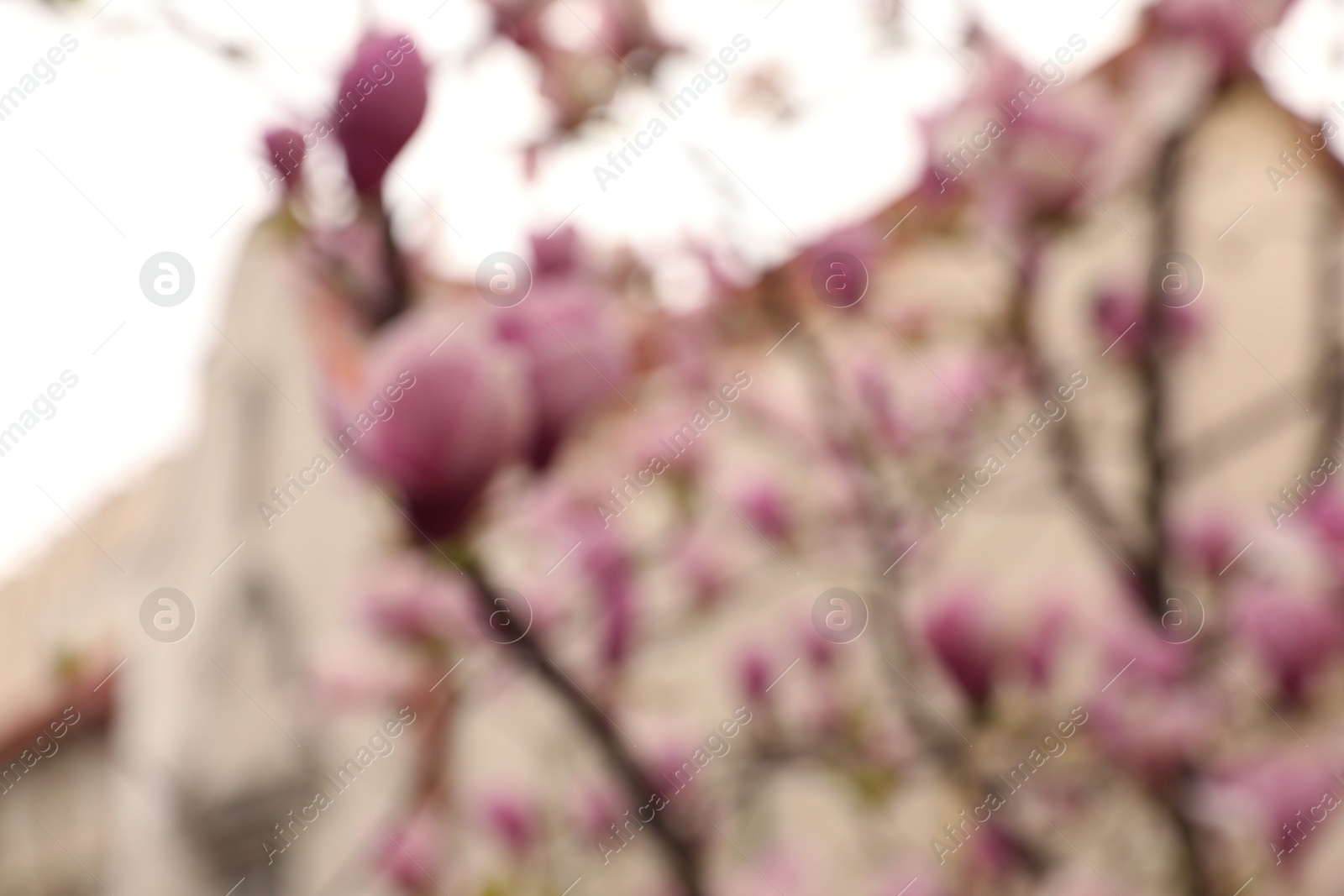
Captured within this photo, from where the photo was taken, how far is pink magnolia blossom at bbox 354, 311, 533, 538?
0.29 metres

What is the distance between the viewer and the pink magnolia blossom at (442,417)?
290mm

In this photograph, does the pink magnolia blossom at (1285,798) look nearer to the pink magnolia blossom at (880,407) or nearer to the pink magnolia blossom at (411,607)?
the pink magnolia blossom at (411,607)

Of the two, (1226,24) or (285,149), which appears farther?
(1226,24)

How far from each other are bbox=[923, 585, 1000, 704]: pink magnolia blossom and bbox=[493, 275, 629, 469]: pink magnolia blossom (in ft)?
1.05

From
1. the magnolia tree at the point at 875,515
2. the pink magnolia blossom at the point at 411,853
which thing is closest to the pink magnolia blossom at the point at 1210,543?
the magnolia tree at the point at 875,515

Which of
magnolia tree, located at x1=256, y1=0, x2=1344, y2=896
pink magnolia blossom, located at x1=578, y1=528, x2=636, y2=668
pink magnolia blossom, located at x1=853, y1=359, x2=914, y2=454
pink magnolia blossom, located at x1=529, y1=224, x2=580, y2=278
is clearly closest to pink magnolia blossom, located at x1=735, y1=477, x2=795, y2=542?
magnolia tree, located at x1=256, y1=0, x2=1344, y2=896

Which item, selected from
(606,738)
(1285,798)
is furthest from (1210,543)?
(606,738)

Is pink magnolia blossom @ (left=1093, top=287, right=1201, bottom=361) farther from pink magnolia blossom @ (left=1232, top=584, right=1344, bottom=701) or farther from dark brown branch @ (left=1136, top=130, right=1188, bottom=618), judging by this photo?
pink magnolia blossom @ (left=1232, top=584, right=1344, bottom=701)

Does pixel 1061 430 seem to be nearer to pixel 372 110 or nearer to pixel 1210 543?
pixel 1210 543

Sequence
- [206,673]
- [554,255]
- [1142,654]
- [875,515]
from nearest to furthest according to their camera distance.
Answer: [554,255], [1142,654], [875,515], [206,673]

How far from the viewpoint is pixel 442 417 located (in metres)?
0.30

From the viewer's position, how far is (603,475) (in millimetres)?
1198

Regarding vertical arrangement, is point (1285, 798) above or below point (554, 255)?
below

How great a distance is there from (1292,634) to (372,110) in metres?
0.59
